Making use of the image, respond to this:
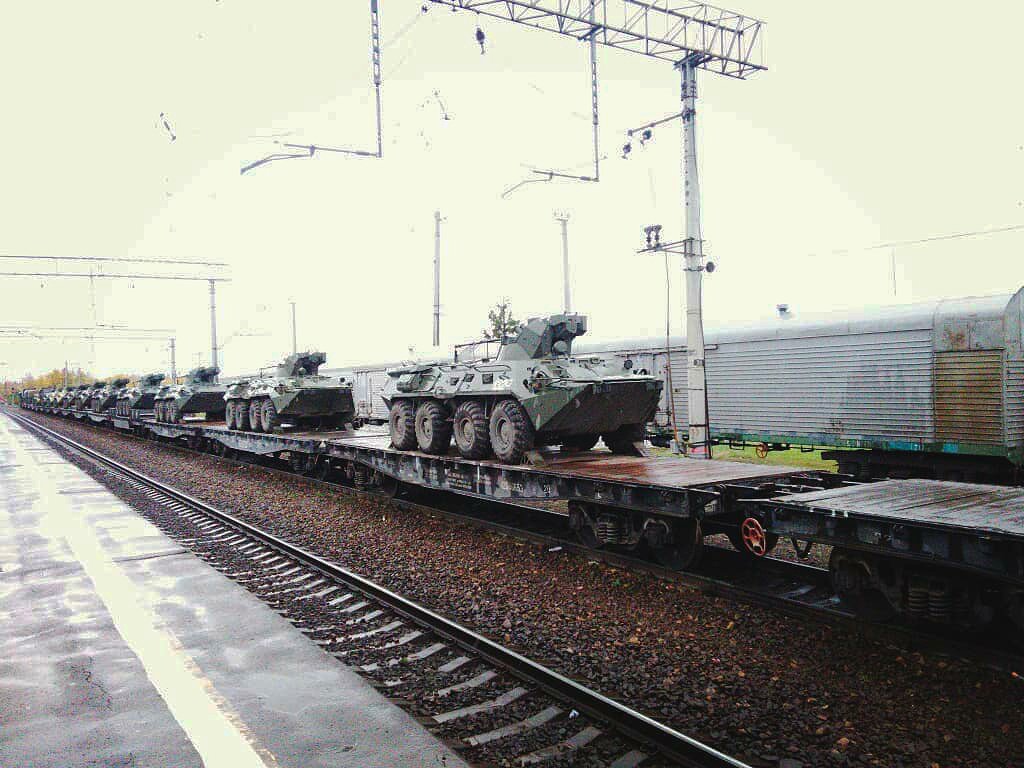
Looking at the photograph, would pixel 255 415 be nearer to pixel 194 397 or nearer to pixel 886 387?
pixel 194 397

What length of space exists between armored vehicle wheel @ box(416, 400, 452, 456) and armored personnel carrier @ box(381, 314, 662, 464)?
0.01 m

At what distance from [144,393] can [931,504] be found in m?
29.5

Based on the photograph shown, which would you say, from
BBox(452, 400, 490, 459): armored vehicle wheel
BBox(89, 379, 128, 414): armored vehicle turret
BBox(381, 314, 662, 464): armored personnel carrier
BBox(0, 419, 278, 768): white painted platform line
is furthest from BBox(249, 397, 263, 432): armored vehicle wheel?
BBox(89, 379, 128, 414): armored vehicle turret

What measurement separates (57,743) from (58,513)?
9083mm

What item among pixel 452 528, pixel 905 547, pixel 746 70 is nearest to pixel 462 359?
pixel 452 528

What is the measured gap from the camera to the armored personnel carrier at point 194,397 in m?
24.3

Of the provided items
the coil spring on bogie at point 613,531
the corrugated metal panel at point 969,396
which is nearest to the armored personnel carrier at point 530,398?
the coil spring on bogie at point 613,531

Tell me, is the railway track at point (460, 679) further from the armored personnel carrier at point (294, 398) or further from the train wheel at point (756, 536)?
the armored personnel carrier at point (294, 398)

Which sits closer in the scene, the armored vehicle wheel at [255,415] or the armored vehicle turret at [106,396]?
the armored vehicle wheel at [255,415]

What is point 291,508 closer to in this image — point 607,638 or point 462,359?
point 462,359

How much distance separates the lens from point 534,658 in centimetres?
570

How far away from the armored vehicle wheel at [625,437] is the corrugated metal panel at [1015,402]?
529 centimetres

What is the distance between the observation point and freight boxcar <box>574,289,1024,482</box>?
11.4 metres

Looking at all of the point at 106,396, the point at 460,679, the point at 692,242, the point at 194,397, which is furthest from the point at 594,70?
the point at 106,396
